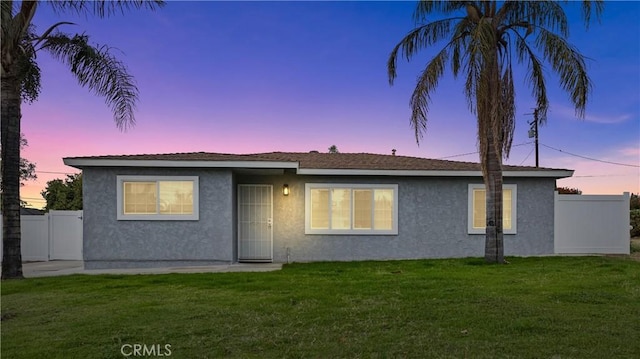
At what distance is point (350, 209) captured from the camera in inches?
468

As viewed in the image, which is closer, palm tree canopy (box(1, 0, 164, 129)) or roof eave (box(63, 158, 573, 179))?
palm tree canopy (box(1, 0, 164, 129))

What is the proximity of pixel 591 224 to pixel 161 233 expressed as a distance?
12.3 m

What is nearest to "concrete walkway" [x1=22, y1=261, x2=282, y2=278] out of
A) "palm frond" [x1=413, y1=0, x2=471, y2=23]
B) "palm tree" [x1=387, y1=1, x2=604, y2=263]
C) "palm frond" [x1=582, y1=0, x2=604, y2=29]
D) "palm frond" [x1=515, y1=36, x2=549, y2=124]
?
"palm tree" [x1=387, y1=1, x2=604, y2=263]

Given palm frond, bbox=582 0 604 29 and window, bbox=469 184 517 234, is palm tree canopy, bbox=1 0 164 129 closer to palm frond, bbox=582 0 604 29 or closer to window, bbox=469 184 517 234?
window, bbox=469 184 517 234

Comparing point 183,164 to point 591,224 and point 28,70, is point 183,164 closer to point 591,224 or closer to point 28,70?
point 28,70

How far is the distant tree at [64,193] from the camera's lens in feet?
97.8

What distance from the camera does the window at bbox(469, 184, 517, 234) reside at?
1213cm

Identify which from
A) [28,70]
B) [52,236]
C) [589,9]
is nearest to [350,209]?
[589,9]

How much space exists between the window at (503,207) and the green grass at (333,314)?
324 cm

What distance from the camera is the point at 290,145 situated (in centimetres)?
2019

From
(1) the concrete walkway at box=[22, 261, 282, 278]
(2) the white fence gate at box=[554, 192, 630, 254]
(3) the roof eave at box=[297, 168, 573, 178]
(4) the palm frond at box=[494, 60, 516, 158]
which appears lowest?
(1) the concrete walkway at box=[22, 261, 282, 278]

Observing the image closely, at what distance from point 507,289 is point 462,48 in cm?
652

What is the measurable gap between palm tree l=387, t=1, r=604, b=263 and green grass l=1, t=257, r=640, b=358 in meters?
2.99

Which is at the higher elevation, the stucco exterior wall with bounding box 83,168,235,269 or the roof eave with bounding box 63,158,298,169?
the roof eave with bounding box 63,158,298,169
